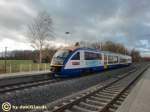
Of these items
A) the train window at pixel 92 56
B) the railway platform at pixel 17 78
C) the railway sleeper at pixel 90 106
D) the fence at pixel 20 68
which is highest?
the train window at pixel 92 56

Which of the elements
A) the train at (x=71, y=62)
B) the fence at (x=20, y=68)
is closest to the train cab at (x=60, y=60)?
the train at (x=71, y=62)

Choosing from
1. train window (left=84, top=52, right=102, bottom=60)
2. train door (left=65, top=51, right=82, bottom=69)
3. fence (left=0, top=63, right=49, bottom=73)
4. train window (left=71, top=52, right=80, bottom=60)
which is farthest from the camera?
fence (left=0, top=63, right=49, bottom=73)

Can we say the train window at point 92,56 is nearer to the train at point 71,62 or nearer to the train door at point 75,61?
the train at point 71,62

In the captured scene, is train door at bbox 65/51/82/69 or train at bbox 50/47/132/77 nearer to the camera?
train at bbox 50/47/132/77

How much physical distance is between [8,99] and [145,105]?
5.81 meters

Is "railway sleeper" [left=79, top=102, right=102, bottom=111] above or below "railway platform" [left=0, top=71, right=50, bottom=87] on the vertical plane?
below

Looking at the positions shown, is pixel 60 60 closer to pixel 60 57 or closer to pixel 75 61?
pixel 60 57

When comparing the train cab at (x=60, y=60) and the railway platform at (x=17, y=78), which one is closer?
the railway platform at (x=17, y=78)

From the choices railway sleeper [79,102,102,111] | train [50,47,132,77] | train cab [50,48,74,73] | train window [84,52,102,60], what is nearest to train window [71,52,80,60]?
train [50,47,132,77]

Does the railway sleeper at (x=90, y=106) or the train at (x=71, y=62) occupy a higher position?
the train at (x=71, y=62)

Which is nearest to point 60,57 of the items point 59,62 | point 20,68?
point 59,62

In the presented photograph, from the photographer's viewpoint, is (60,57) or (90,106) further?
(60,57)

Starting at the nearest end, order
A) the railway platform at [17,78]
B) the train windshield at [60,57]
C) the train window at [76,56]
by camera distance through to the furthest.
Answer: the railway platform at [17,78] < the train windshield at [60,57] < the train window at [76,56]

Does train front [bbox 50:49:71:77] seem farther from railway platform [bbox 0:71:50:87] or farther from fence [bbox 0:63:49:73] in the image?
fence [bbox 0:63:49:73]
